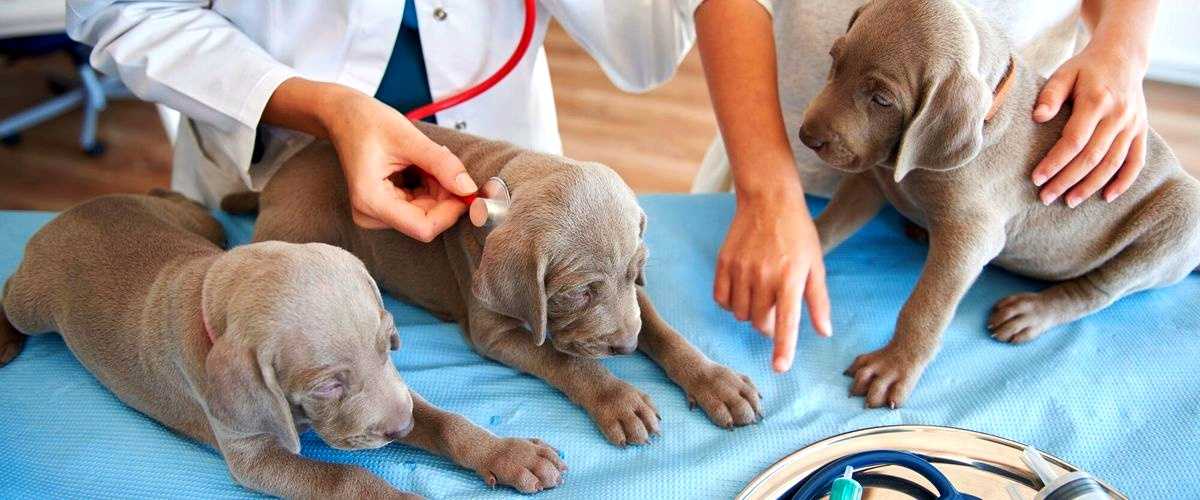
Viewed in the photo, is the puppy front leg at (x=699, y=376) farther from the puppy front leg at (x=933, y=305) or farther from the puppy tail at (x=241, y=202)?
the puppy tail at (x=241, y=202)

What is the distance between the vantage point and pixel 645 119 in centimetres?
582

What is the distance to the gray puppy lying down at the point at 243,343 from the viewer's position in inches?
56.5

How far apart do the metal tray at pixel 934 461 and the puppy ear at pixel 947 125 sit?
1.73ft

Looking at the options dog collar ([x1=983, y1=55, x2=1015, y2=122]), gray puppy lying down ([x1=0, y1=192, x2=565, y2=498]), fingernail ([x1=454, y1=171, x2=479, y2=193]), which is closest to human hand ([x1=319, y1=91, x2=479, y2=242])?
fingernail ([x1=454, y1=171, x2=479, y2=193])

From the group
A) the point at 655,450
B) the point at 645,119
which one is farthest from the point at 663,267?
the point at 645,119

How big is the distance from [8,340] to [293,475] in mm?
982

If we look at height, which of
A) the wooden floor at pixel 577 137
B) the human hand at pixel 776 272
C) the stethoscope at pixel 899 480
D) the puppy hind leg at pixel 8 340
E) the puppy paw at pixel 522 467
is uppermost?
the human hand at pixel 776 272

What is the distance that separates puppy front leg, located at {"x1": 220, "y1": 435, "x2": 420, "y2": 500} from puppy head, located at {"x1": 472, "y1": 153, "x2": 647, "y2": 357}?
0.41 m

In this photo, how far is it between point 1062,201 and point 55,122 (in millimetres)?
6404

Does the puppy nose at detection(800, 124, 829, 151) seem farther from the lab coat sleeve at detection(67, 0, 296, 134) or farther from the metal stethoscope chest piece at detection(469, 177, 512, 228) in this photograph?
the lab coat sleeve at detection(67, 0, 296, 134)

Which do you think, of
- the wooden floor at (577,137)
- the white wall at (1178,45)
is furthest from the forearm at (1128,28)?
the white wall at (1178,45)

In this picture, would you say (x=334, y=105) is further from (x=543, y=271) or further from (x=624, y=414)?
(x=624, y=414)

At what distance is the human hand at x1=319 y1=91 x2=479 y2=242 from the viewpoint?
1.81 m

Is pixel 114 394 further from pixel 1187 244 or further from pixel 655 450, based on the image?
pixel 1187 244
